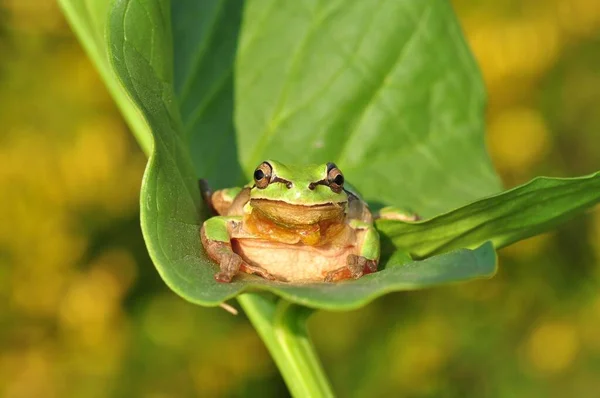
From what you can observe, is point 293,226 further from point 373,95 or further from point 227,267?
point 373,95

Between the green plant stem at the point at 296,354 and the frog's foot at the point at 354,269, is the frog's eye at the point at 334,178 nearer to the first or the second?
the frog's foot at the point at 354,269

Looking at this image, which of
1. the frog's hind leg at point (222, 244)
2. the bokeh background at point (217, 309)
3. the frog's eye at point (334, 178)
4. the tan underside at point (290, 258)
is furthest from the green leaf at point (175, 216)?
the bokeh background at point (217, 309)

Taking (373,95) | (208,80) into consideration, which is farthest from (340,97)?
(208,80)

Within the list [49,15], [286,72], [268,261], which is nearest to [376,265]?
[268,261]

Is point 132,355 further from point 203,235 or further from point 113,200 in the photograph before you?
point 203,235


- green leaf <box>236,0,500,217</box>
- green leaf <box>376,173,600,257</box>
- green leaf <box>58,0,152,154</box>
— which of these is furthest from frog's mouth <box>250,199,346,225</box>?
green leaf <box>236,0,500,217</box>

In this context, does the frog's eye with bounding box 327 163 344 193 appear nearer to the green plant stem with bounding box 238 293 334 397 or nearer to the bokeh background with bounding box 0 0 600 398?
the green plant stem with bounding box 238 293 334 397

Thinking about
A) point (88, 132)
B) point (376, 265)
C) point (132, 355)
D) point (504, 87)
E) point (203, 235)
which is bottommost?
point (132, 355)
